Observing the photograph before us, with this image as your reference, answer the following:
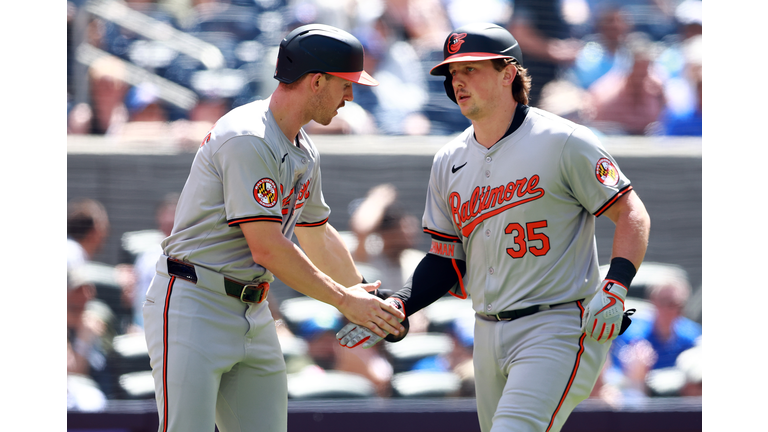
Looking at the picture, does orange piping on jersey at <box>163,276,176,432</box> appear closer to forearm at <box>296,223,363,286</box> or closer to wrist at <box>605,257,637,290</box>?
forearm at <box>296,223,363,286</box>

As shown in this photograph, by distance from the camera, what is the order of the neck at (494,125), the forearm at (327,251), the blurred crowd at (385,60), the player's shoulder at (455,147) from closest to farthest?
the neck at (494,125)
the player's shoulder at (455,147)
the forearm at (327,251)
the blurred crowd at (385,60)

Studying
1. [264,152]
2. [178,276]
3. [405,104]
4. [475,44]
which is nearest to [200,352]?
[178,276]

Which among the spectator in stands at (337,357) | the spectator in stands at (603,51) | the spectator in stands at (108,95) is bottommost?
the spectator in stands at (337,357)

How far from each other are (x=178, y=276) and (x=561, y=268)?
1.49m

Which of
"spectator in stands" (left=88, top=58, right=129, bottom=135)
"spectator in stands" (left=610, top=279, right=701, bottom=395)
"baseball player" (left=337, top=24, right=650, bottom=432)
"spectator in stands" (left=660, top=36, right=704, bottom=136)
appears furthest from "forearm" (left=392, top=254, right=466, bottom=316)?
"spectator in stands" (left=88, top=58, right=129, bottom=135)

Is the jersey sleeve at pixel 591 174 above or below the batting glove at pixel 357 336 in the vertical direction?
above

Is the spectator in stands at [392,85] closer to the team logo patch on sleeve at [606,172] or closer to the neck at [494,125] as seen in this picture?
the neck at [494,125]

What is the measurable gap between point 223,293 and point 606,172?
1.55 metres

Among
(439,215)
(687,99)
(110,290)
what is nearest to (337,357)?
(110,290)

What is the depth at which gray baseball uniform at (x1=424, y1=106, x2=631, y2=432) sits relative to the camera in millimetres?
2605

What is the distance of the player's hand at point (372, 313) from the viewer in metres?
2.91

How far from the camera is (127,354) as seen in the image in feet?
17.5

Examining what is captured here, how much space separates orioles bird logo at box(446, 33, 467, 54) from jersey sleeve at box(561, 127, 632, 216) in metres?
0.60

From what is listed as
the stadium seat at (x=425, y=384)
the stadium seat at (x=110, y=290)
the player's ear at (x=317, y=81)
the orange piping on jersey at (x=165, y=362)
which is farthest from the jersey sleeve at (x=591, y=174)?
the stadium seat at (x=110, y=290)
